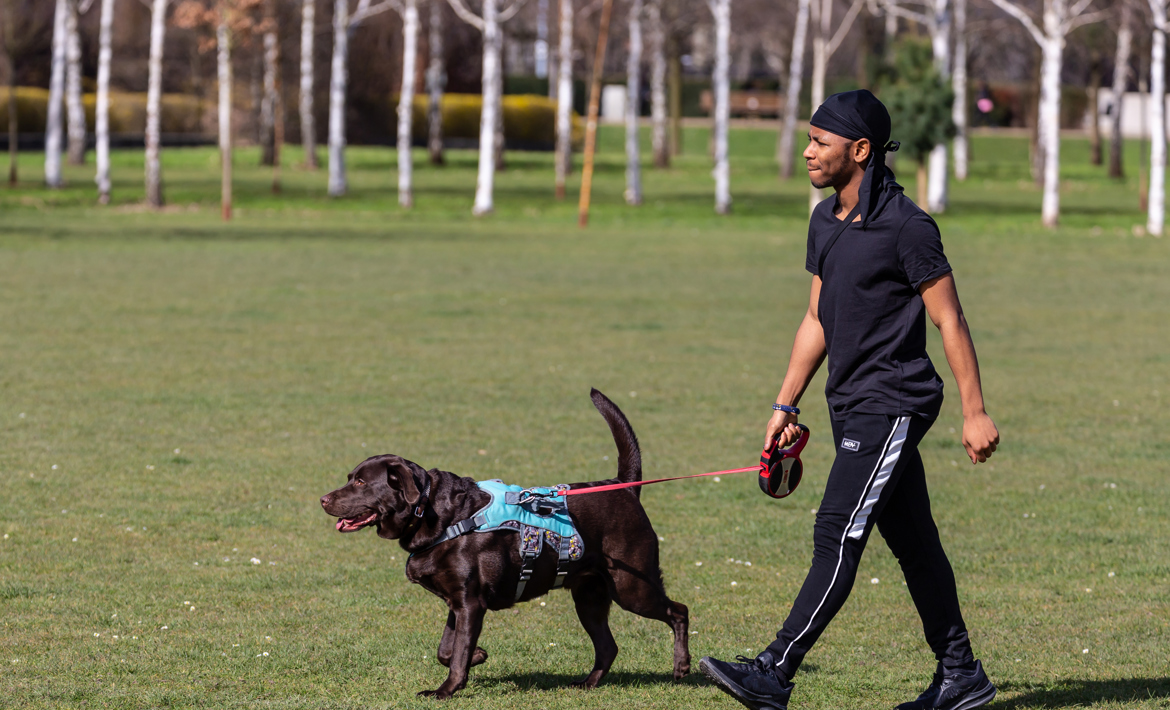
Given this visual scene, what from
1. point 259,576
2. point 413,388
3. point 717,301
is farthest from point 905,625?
point 717,301

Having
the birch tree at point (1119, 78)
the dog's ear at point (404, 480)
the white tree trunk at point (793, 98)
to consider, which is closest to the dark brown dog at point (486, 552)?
the dog's ear at point (404, 480)

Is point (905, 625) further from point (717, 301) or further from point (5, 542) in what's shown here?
point (717, 301)

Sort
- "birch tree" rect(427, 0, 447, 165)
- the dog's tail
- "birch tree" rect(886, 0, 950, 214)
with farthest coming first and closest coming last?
"birch tree" rect(427, 0, 447, 165) → "birch tree" rect(886, 0, 950, 214) → the dog's tail

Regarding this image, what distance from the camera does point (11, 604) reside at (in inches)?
257

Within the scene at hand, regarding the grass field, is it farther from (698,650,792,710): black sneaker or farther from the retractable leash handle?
the retractable leash handle

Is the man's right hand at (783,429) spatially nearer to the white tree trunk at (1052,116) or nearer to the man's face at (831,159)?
the man's face at (831,159)

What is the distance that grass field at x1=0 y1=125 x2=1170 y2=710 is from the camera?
5.82m

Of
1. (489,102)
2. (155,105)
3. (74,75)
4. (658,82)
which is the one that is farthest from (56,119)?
(658,82)

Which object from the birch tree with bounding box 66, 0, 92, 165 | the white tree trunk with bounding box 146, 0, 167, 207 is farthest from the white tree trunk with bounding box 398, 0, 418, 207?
the birch tree with bounding box 66, 0, 92, 165

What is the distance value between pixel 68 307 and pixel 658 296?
844cm

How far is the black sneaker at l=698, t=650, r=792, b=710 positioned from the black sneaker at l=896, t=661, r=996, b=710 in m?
0.68

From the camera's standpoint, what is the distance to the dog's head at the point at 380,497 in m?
5.05

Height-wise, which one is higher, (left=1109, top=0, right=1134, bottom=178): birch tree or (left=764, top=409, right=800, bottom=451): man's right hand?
(left=1109, top=0, right=1134, bottom=178): birch tree

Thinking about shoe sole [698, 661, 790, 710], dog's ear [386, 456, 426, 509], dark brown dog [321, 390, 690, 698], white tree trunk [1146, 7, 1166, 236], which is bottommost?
shoe sole [698, 661, 790, 710]
